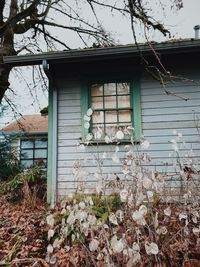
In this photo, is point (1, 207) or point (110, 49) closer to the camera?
point (110, 49)

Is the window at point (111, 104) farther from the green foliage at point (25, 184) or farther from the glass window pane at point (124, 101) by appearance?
the green foliage at point (25, 184)

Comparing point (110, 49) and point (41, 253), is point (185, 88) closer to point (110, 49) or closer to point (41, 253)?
point (110, 49)

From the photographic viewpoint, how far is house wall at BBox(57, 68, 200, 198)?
688cm

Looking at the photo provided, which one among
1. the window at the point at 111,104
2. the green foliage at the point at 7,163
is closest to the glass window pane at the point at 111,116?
the window at the point at 111,104

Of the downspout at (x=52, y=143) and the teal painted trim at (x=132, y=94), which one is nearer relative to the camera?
the downspout at (x=52, y=143)

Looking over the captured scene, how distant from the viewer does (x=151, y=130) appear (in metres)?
7.03

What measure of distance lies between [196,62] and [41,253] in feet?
16.3

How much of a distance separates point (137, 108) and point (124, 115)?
34cm

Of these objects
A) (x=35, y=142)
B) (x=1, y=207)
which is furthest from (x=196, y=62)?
(x=35, y=142)

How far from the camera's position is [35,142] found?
15359 millimetres

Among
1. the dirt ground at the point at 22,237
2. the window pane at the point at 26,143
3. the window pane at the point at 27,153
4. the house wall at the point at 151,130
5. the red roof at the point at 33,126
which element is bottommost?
the dirt ground at the point at 22,237

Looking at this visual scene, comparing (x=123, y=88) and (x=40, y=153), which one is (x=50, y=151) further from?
(x=40, y=153)

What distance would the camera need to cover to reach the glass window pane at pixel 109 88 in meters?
7.41

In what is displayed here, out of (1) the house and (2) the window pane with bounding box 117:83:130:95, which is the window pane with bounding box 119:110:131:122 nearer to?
(1) the house
